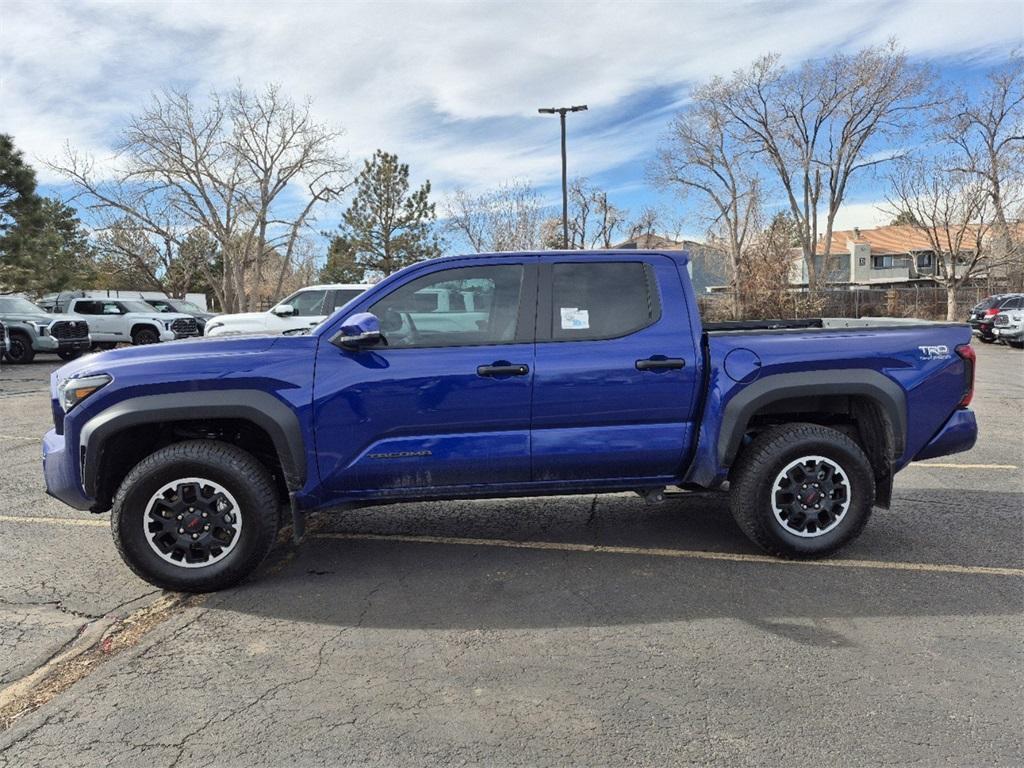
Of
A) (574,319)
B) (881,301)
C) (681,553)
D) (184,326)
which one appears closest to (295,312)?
(184,326)

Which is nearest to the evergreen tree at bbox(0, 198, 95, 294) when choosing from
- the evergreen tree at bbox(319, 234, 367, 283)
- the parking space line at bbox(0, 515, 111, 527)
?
the evergreen tree at bbox(319, 234, 367, 283)

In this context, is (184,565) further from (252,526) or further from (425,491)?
(425,491)

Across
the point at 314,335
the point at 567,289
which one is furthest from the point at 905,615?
the point at 314,335

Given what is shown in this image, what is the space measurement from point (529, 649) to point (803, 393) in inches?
85.3

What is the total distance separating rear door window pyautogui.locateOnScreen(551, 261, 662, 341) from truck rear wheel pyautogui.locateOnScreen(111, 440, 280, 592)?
1.91 meters

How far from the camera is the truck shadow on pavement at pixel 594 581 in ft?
11.6

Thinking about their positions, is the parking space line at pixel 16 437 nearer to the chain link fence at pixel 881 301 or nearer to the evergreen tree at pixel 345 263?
the chain link fence at pixel 881 301

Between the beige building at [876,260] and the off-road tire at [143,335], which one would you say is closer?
the off-road tire at [143,335]

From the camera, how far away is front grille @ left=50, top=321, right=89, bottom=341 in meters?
18.3

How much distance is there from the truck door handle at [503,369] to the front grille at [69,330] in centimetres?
1867

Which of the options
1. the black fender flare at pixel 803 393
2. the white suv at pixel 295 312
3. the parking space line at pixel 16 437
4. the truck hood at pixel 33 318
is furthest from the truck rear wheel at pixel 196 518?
the truck hood at pixel 33 318

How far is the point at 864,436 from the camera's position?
4.43 metres

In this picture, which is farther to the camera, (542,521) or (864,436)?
(542,521)

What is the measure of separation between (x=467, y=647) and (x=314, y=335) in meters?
1.86
